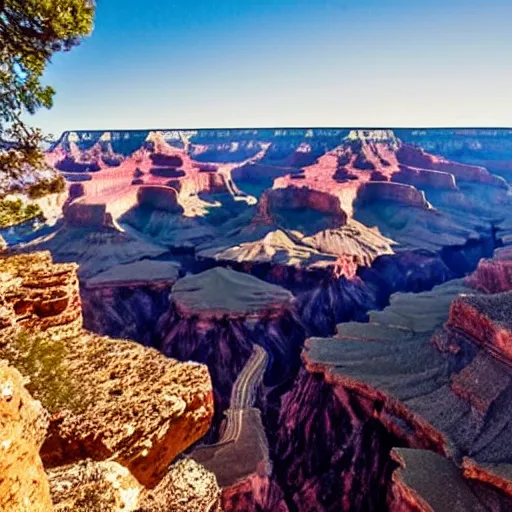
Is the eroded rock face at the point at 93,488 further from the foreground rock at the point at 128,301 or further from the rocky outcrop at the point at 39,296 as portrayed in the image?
the foreground rock at the point at 128,301

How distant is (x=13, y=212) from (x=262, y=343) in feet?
119

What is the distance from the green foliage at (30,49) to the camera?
11.7 metres

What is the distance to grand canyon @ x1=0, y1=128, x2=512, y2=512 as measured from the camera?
8.79 metres

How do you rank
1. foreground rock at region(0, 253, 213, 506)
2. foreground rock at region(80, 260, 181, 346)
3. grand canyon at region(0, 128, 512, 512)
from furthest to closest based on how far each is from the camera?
foreground rock at region(80, 260, 181, 346) < grand canyon at region(0, 128, 512, 512) < foreground rock at region(0, 253, 213, 506)

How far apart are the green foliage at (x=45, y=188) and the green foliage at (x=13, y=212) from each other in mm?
547

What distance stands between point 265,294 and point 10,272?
40.6 m

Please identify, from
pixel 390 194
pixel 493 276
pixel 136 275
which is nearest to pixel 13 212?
pixel 493 276

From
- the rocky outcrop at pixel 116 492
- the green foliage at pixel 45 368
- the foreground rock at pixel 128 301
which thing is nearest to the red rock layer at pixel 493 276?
the foreground rock at pixel 128 301

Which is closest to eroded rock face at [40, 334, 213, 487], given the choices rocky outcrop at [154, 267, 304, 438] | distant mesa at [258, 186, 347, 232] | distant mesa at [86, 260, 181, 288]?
rocky outcrop at [154, 267, 304, 438]

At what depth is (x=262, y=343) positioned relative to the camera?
4738 centimetres

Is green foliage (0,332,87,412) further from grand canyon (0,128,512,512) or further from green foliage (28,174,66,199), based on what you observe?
green foliage (28,174,66,199)

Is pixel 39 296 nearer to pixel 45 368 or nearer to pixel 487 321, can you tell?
pixel 45 368

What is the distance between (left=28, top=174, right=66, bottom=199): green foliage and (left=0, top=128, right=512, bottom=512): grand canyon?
0.13m

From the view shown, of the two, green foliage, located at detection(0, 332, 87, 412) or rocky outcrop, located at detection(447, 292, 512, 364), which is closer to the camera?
green foliage, located at detection(0, 332, 87, 412)
